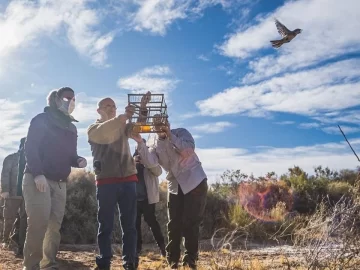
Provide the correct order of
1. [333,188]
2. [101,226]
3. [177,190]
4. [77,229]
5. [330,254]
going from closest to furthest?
[330,254] → [101,226] → [177,190] → [77,229] → [333,188]

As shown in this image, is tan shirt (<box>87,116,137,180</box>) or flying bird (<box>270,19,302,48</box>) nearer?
flying bird (<box>270,19,302,48</box>)

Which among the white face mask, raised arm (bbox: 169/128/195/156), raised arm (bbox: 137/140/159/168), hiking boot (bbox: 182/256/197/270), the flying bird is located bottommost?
hiking boot (bbox: 182/256/197/270)

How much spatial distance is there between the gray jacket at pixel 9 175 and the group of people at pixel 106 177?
10.1ft

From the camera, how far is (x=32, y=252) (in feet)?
15.5

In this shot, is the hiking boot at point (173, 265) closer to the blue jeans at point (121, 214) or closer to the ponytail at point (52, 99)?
the blue jeans at point (121, 214)

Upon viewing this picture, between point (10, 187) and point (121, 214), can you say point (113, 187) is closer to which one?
point (121, 214)

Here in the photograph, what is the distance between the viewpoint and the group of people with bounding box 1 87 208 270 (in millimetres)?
4750

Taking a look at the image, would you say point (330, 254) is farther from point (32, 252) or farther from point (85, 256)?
point (85, 256)

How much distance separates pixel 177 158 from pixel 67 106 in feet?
4.62

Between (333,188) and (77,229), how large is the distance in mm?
9973

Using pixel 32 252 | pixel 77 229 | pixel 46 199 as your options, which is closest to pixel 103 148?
pixel 46 199

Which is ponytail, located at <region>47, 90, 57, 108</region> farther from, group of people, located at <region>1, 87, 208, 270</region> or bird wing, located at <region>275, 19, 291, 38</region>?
bird wing, located at <region>275, 19, 291, 38</region>

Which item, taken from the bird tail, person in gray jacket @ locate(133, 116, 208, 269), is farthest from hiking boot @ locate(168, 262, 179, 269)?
the bird tail

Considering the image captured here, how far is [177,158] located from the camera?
5.47m
